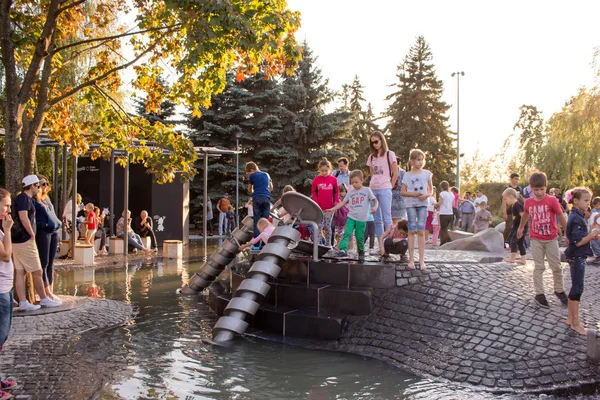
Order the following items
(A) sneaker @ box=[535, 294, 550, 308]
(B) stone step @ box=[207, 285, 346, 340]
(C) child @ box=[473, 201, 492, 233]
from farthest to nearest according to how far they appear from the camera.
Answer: (C) child @ box=[473, 201, 492, 233]
(B) stone step @ box=[207, 285, 346, 340]
(A) sneaker @ box=[535, 294, 550, 308]

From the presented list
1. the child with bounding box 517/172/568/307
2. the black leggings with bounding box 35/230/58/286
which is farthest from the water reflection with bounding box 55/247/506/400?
the child with bounding box 517/172/568/307

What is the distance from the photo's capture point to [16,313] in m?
8.71

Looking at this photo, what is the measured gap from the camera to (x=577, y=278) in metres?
6.92

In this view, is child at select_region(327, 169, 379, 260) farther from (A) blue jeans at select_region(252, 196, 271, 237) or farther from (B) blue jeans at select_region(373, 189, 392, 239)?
(A) blue jeans at select_region(252, 196, 271, 237)

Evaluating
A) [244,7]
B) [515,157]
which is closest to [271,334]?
[244,7]

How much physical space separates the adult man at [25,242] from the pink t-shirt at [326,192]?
16.1 ft

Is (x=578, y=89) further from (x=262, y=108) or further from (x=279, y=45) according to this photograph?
(x=279, y=45)

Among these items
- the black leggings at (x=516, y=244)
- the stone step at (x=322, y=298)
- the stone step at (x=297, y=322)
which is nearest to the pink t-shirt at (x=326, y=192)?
the stone step at (x=322, y=298)

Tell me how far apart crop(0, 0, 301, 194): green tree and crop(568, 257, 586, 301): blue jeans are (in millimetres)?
5443

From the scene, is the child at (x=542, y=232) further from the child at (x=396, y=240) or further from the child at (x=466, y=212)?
the child at (x=466, y=212)

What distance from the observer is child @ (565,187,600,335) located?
686 centimetres

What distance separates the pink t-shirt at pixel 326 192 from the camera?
10875mm

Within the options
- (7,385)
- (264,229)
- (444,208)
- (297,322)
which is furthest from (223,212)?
(7,385)

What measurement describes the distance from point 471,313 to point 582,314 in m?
1.63
